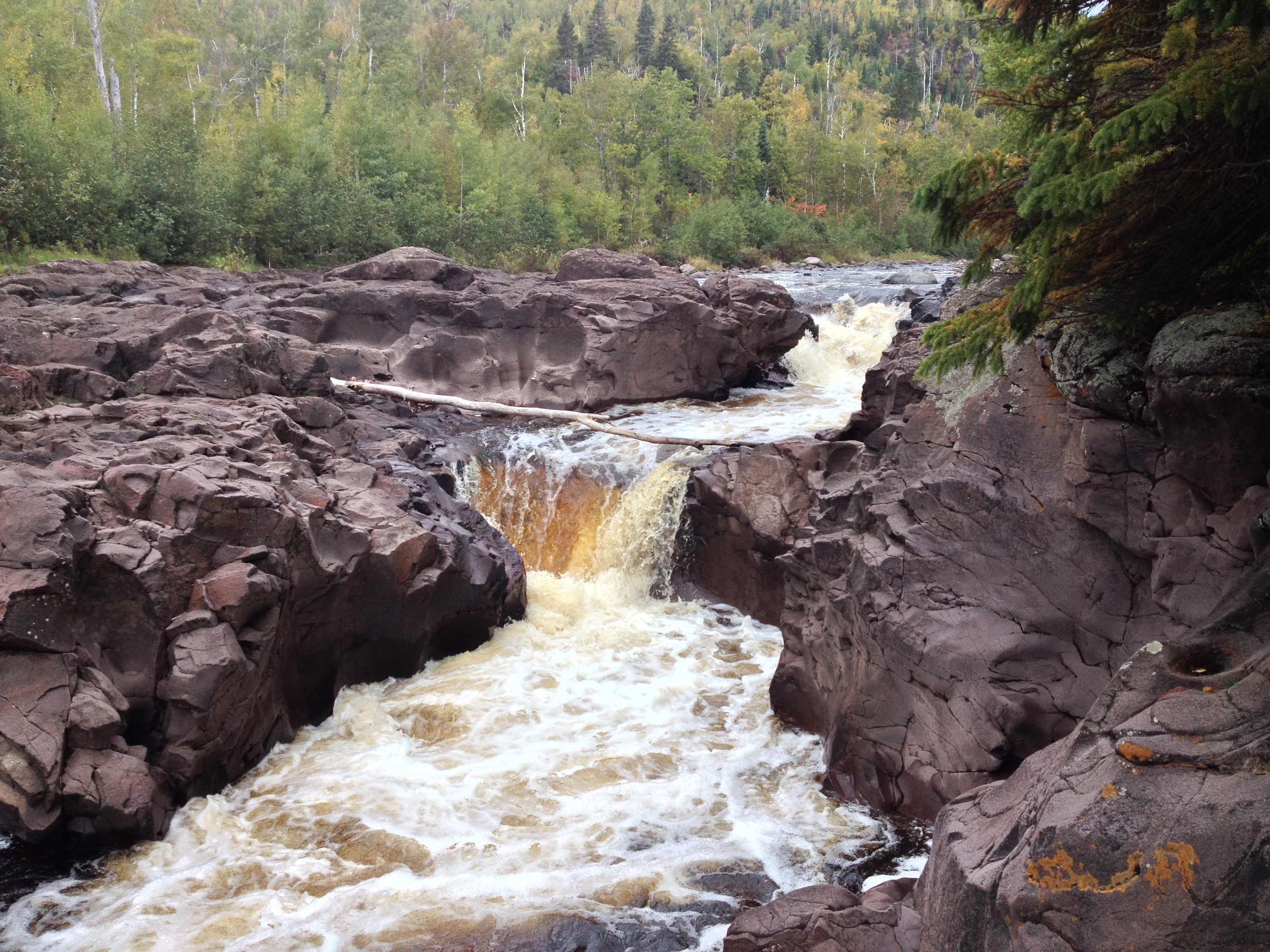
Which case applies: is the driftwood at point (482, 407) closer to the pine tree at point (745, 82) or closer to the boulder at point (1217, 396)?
the boulder at point (1217, 396)

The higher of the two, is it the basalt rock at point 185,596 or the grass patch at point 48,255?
the grass patch at point 48,255

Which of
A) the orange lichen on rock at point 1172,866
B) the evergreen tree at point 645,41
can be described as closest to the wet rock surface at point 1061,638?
the orange lichen on rock at point 1172,866

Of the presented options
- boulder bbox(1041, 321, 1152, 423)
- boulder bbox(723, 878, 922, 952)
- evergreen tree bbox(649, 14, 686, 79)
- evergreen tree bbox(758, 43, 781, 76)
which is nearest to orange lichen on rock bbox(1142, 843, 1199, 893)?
boulder bbox(723, 878, 922, 952)

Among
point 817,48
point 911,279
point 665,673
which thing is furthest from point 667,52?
point 665,673

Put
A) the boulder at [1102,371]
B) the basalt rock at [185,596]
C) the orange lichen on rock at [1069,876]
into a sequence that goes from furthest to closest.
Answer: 1. the basalt rock at [185,596]
2. the boulder at [1102,371]
3. the orange lichen on rock at [1069,876]

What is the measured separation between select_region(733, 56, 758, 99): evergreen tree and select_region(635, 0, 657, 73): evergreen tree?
583 cm

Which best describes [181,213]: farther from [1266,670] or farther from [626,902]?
[1266,670]

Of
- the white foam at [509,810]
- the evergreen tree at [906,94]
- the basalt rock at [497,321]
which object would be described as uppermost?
the evergreen tree at [906,94]

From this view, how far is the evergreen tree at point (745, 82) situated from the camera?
59.3m

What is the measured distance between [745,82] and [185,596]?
59380 millimetres

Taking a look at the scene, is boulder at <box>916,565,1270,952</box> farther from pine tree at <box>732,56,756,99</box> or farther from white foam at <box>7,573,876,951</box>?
pine tree at <box>732,56,756,99</box>

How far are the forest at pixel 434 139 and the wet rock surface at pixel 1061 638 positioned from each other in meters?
1.56

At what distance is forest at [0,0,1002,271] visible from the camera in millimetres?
22312

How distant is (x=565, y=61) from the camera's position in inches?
2368
